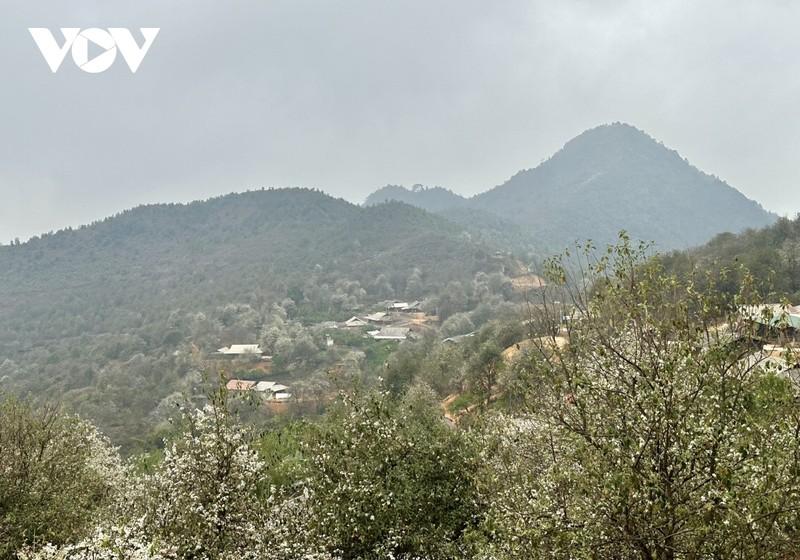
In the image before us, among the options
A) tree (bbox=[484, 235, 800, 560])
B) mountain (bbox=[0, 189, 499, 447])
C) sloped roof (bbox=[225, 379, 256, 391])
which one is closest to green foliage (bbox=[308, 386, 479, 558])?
sloped roof (bbox=[225, 379, 256, 391])

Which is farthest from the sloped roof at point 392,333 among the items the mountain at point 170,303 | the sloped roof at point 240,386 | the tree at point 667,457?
the tree at point 667,457

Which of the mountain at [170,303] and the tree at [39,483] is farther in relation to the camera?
the mountain at [170,303]

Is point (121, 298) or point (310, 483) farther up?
point (121, 298)

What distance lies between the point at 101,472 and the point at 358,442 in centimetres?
1678

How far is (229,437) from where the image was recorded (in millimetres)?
13211

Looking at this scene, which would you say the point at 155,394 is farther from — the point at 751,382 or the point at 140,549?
the point at 751,382

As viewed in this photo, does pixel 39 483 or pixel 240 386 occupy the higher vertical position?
pixel 240 386

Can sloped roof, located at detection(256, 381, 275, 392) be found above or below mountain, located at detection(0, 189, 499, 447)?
below

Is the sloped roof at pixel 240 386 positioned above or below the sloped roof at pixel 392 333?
above

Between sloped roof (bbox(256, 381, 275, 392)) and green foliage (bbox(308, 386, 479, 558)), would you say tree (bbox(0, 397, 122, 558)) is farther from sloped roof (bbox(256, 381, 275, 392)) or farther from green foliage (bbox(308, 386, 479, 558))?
sloped roof (bbox(256, 381, 275, 392))

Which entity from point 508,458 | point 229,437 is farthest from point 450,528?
point 229,437

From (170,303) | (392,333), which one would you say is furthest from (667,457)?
(170,303)

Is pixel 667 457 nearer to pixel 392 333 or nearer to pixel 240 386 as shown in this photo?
pixel 240 386

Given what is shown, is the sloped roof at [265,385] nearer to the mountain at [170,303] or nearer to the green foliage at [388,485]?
the mountain at [170,303]
